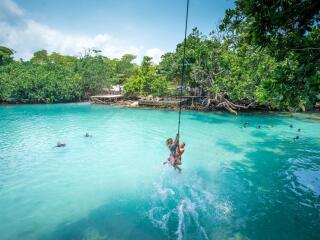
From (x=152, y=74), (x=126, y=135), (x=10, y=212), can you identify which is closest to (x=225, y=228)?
(x=10, y=212)

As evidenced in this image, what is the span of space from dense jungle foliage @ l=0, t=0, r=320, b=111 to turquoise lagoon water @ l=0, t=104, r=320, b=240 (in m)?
3.46

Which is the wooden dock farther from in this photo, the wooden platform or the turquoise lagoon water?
the turquoise lagoon water

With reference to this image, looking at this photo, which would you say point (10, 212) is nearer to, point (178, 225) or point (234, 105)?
point (178, 225)

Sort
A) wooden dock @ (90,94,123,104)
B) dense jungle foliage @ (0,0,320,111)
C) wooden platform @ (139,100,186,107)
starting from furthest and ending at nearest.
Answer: wooden dock @ (90,94,123,104)
wooden platform @ (139,100,186,107)
dense jungle foliage @ (0,0,320,111)

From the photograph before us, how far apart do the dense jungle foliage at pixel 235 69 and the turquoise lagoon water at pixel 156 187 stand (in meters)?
3.46

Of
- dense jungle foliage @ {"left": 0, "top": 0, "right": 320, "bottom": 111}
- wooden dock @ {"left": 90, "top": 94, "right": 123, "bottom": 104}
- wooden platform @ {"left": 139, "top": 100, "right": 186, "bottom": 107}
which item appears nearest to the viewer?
dense jungle foliage @ {"left": 0, "top": 0, "right": 320, "bottom": 111}

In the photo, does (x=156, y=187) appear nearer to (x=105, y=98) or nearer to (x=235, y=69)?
(x=235, y=69)

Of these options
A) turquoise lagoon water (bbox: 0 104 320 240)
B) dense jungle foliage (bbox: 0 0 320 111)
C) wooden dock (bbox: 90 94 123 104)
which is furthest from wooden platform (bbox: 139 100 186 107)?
turquoise lagoon water (bbox: 0 104 320 240)

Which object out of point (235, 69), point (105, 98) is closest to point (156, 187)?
point (235, 69)

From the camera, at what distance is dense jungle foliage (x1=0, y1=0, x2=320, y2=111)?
5.60 meters

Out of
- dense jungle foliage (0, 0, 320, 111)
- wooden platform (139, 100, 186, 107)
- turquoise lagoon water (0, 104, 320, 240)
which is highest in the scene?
dense jungle foliage (0, 0, 320, 111)

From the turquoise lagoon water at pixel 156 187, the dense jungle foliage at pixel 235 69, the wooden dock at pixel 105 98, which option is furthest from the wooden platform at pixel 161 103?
the turquoise lagoon water at pixel 156 187

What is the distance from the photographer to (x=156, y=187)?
8.92 meters

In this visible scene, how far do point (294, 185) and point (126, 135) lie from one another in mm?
12037
